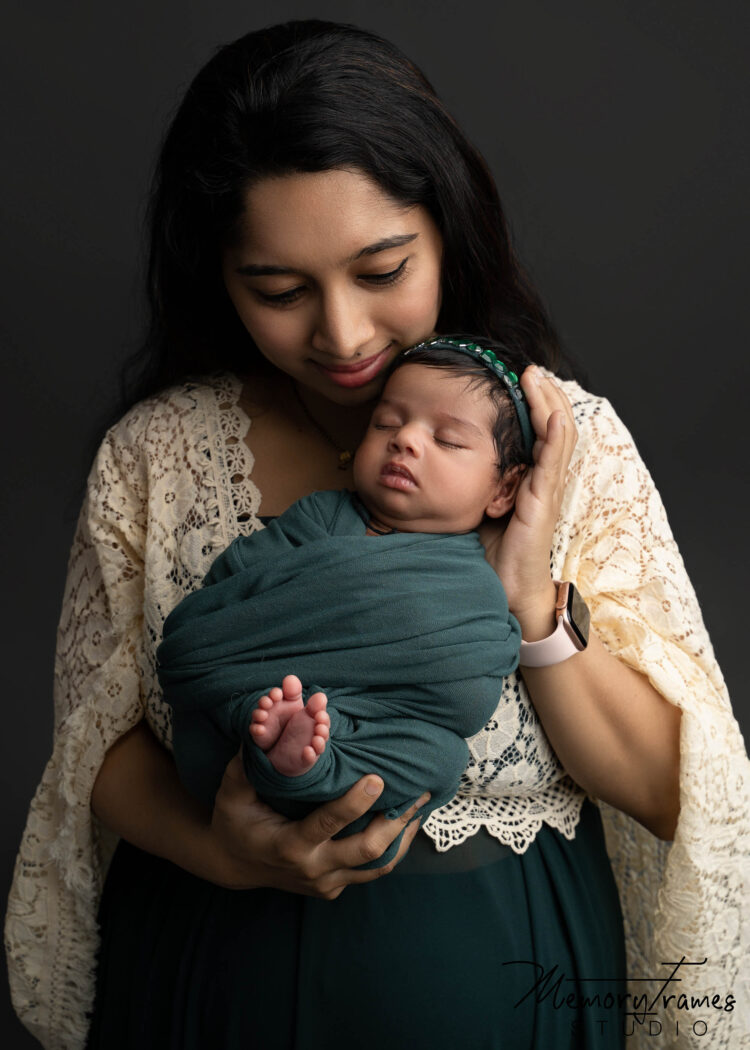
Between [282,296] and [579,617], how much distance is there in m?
0.57

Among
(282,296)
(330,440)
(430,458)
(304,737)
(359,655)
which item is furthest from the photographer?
(330,440)

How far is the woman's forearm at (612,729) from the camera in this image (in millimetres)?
1554

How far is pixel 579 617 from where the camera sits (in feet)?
5.05

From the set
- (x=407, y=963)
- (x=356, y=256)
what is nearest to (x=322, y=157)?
(x=356, y=256)

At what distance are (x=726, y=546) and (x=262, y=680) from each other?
1797mm

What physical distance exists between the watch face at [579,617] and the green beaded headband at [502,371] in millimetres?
198

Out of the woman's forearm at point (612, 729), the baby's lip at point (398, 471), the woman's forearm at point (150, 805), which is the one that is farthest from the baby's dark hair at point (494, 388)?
the woman's forearm at point (150, 805)

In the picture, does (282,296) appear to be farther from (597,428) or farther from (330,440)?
(597,428)

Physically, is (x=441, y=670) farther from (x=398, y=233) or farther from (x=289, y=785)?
(x=398, y=233)

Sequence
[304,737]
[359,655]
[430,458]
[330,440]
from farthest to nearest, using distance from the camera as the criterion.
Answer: [330,440]
[430,458]
[359,655]
[304,737]

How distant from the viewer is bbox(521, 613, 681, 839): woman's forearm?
155 centimetres

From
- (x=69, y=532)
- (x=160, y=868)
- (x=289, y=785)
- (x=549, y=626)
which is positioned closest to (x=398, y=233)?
(x=549, y=626)

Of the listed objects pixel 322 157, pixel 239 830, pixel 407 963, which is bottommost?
pixel 407 963

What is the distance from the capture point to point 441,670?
138 centimetres
